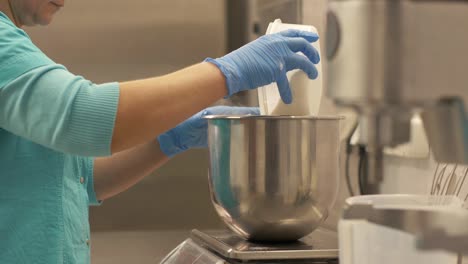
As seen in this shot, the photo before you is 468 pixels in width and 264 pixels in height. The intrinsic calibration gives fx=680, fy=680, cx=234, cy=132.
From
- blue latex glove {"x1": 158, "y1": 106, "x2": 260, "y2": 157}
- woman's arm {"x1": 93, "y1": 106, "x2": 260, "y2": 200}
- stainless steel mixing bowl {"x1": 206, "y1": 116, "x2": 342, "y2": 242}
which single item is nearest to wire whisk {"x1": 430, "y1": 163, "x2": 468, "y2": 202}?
stainless steel mixing bowl {"x1": 206, "y1": 116, "x2": 342, "y2": 242}

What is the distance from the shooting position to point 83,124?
1021mm

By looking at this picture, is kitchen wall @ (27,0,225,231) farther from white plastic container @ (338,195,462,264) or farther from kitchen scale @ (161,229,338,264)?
white plastic container @ (338,195,462,264)

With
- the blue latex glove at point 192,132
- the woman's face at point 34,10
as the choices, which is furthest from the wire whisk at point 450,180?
the woman's face at point 34,10

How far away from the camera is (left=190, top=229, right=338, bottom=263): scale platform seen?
3.57 ft

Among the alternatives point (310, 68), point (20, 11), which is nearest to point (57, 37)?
point (20, 11)

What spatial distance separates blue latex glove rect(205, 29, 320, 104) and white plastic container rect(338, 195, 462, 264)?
31 cm

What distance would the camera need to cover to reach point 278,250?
3.61ft

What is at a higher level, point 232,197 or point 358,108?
point 358,108

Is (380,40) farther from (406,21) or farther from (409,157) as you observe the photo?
(409,157)

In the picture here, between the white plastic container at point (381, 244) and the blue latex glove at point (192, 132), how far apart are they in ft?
1.74

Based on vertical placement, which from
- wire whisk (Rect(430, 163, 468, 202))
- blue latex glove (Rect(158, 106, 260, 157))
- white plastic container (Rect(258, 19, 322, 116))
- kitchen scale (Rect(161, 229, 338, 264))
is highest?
white plastic container (Rect(258, 19, 322, 116))

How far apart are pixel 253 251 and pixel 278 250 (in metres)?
0.04

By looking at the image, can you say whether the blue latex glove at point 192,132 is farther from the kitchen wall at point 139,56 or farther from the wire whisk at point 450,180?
the kitchen wall at point 139,56

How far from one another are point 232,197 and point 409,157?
0.42 meters
